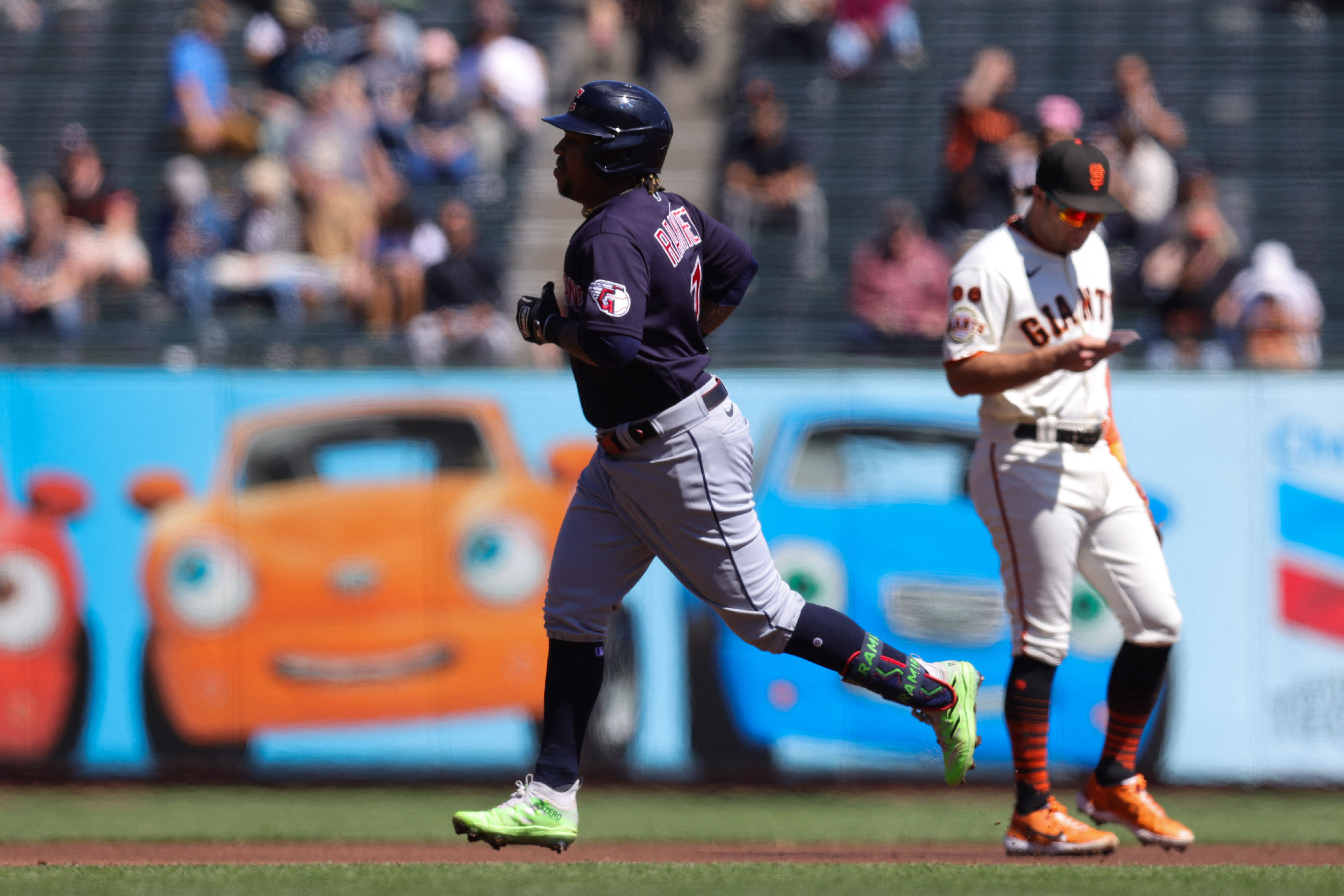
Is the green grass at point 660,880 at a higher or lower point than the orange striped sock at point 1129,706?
lower

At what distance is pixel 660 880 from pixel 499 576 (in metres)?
3.42

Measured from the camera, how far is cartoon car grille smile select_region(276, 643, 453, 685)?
7570 millimetres

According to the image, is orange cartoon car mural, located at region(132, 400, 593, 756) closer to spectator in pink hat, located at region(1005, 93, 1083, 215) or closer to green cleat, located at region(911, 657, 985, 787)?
green cleat, located at region(911, 657, 985, 787)

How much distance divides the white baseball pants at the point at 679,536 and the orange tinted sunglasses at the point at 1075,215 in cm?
126

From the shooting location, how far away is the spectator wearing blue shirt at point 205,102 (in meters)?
12.5

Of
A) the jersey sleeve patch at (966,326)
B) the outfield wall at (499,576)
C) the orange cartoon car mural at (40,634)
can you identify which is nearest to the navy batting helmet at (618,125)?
the jersey sleeve patch at (966,326)

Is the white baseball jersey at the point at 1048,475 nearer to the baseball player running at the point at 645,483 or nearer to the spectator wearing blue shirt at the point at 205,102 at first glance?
the baseball player running at the point at 645,483

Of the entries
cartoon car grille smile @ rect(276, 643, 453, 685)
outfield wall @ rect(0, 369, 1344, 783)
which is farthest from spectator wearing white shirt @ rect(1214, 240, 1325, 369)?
cartoon car grille smile @ rect(276, 643, 453, 685)

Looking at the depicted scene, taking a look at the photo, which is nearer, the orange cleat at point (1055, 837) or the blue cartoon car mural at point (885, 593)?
the orange cleat at point (1055, 837)

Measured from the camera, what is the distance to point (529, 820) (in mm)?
4254

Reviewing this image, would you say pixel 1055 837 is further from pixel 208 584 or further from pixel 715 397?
pixel 208 584

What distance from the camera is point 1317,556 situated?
7301 millimetres

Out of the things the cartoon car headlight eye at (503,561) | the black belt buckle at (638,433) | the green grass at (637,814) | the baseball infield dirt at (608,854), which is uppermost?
the black belt buckle at (638,433)

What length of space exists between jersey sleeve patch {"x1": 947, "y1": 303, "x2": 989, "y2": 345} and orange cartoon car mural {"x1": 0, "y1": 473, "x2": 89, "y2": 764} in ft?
15.2
